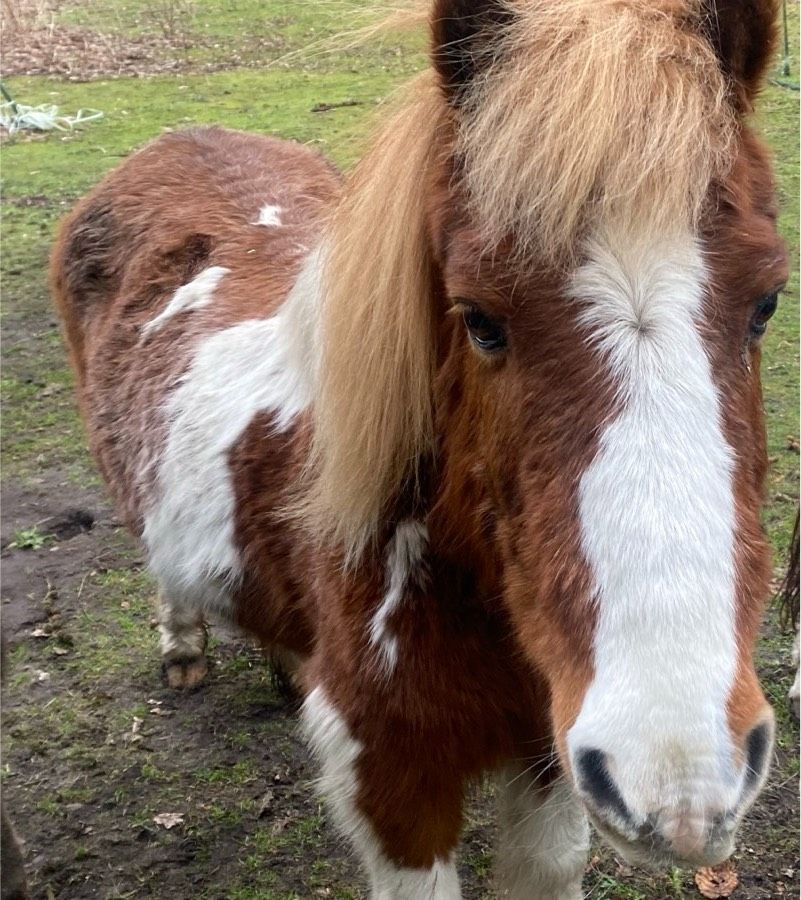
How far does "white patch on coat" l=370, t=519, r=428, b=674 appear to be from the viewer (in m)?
1.95

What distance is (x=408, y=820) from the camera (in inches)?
82.0

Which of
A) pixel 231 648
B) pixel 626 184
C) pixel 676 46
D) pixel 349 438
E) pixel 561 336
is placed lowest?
pixel 231 648

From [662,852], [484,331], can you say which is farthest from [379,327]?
[662,852]

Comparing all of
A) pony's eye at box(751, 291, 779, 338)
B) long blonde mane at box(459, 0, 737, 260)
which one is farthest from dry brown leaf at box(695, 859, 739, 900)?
long blonde mane at box(459, 0, 737, 260)

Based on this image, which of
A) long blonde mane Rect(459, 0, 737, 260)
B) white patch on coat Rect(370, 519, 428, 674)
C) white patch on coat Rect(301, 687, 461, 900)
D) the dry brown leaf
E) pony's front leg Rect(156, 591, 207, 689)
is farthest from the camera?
pony's front leg Rect(156, 591, 207, 689)

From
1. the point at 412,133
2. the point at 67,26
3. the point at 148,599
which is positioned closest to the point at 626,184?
the point at 412,133

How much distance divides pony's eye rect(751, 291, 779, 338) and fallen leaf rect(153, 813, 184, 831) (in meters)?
2.57

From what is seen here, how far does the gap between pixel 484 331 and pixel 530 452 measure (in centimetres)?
21

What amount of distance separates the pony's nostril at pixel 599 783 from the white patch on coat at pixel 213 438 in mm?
1225

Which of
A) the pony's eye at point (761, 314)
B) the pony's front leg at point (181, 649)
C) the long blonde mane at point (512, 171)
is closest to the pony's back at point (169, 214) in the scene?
the pony's front leg at point (181, 649)

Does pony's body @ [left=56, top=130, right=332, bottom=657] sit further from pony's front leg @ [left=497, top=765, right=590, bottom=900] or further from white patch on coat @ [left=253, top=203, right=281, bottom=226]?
pony's front leg @ [left=497, top=765, right=590, bottom=900]

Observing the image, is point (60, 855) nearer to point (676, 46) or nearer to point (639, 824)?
point (639, 824)

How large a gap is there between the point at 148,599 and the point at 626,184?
3.35 m

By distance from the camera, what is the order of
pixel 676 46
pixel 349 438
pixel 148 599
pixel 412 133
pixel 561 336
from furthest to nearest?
pixel 148 599 → pixel 349 438 → pixel 412 133 → pixel 676 46 → pixel 561 336
